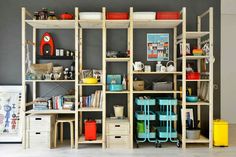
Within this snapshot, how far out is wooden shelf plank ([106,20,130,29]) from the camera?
4.16 meters

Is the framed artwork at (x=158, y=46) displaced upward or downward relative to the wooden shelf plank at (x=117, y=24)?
downward

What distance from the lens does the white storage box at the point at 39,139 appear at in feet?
13.4

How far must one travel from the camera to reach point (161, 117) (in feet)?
13.8

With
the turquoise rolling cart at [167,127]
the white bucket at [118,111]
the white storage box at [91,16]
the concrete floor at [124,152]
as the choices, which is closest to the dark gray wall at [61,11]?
the white storage box at [91,16]

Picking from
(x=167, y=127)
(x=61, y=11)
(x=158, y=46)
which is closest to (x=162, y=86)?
(x=167, y=127)

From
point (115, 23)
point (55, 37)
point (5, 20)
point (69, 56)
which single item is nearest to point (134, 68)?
point (115, 23)

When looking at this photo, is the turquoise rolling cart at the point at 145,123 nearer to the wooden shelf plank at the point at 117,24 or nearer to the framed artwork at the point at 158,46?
the framed artwork at the point at 158,46

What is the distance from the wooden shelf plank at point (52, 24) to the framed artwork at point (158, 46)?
149 cm

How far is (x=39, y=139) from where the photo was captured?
4.10 m

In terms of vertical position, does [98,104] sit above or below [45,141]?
above

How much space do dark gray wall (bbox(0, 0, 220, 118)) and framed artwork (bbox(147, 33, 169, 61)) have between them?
135mm

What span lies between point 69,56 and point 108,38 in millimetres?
810

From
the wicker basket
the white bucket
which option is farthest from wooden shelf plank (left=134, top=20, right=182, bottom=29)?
the white bucket
